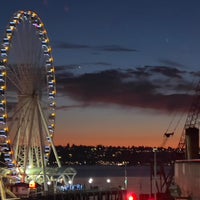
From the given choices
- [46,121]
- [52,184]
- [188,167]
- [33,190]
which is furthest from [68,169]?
[188,167]

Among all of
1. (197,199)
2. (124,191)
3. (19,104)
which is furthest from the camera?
(124,191)

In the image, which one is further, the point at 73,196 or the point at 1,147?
the point at 73,196

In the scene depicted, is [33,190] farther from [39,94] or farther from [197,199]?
[197,199]

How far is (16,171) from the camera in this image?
98062mm

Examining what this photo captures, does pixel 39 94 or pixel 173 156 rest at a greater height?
pixel 39 94

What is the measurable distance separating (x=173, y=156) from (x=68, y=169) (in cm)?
2573

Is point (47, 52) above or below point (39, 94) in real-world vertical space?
above

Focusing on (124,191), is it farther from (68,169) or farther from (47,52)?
(47,52)

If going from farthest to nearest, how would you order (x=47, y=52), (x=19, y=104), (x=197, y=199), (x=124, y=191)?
1. (x=124, y=191)
2. (x=47, y=52)
3. (x=19, y=104)
4. (x=197, y=199)

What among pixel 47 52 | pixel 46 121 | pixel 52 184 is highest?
pixel 47 52

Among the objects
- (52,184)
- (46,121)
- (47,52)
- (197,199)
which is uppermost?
(47,52)

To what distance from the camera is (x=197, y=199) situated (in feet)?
146

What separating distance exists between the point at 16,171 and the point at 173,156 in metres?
26.3

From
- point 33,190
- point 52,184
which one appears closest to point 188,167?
point 33,190
